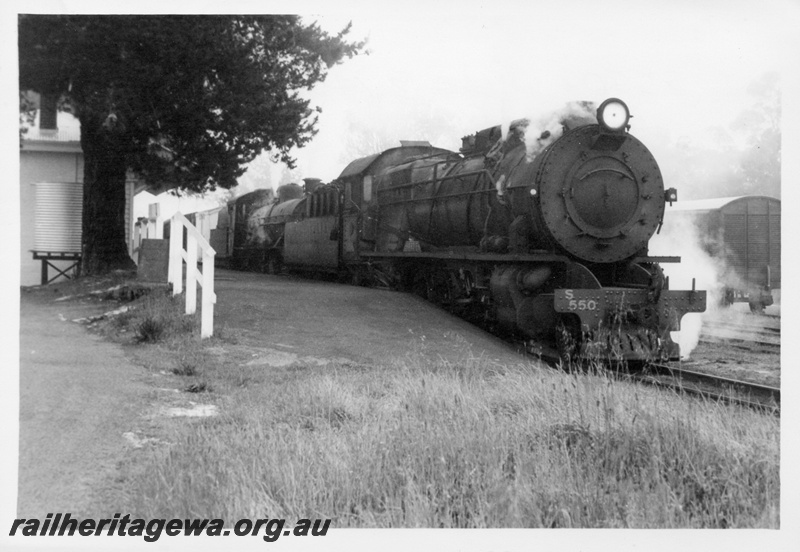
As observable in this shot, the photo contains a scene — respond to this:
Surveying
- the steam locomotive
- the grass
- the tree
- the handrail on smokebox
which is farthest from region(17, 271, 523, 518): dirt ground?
the tree

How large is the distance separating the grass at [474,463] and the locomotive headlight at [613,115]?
389 cm

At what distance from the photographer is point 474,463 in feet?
14.0

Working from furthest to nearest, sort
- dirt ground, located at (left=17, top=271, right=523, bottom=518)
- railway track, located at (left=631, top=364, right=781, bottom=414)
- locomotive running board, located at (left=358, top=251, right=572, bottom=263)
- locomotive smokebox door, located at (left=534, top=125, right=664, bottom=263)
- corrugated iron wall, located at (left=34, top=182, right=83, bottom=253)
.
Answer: corrugated iron wall, located at (left=34, top=182, right=83, bottom=253)
locomotive running board, located at (left=358, top=251, right=572, bottom=263)
locomotive smokebox door, located at (left=534, top=125, right=664, bottom=263)
railway track, located at (left=631, top=364, right=781, bottom=414)
dirt ground, located at (left=17, top=271, right=523, bottom=518)

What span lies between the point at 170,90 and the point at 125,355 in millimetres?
4400

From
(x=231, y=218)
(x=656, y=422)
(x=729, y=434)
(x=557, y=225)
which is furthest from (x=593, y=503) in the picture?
(x=231, y=218)

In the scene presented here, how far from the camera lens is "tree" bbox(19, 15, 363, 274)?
702cm

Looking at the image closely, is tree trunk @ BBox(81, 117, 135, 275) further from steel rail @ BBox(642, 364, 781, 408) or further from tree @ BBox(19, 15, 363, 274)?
steel rail @ BBox(642, 364, 781, 408)

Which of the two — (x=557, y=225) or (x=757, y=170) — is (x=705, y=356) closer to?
(x=557, y=225)

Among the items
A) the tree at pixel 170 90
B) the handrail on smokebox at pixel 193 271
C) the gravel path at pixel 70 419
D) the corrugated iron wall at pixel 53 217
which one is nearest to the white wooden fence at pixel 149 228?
the tree at pixel 170 90

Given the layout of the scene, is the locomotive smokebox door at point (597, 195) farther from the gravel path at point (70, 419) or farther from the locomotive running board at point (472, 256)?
the gravel path at point (70, 419)

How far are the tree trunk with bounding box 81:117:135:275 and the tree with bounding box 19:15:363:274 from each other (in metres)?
0.02

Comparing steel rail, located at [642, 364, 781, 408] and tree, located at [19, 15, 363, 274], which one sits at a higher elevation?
tree, located at [19, 15, 363, 274]

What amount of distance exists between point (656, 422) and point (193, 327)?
Result: 18.8 ft

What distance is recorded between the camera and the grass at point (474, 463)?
3.90m
